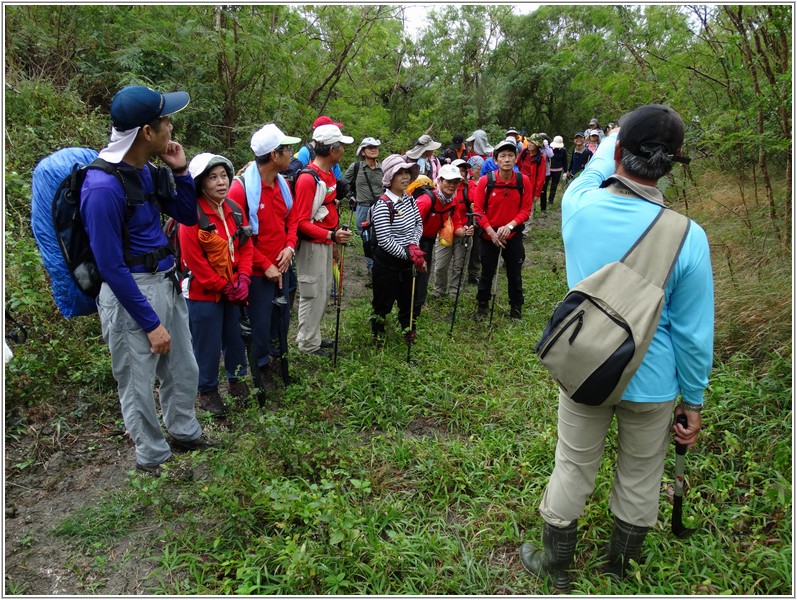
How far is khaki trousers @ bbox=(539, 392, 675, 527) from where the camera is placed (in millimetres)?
2342

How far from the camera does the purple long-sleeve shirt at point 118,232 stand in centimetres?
281

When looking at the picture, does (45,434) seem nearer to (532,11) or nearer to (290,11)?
(290,11)

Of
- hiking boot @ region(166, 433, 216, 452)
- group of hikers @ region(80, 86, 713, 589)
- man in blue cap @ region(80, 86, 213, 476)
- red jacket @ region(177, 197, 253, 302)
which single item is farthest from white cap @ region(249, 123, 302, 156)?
hiking boot @ region(166, 433, 216, 452)

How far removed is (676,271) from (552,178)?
12.8 metres

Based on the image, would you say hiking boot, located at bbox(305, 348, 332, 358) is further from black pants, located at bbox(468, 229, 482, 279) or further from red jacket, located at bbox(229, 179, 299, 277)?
black pants, located at bbox(468, 229, 482, 279)

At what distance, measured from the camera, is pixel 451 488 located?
11.5 feet

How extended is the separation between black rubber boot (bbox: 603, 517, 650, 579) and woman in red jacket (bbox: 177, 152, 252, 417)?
9.46 ft

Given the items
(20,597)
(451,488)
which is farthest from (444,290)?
(20,597)

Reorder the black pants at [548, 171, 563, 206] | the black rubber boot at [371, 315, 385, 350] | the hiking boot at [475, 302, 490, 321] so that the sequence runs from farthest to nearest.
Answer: the black pants at [548, 171, 563, 206], the hiking boot at [475, 302, 490, 321], the black rubber boot at [371, 315, 385, 350]

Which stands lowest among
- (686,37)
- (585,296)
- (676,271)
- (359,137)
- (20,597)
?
(20,597)

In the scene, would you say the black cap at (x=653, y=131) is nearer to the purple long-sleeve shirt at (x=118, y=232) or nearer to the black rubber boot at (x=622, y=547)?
the black rubber boot at (x=622, y=547)

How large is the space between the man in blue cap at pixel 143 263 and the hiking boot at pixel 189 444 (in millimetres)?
81

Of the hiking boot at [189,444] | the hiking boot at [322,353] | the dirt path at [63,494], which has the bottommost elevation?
the dirt path at [63,494]

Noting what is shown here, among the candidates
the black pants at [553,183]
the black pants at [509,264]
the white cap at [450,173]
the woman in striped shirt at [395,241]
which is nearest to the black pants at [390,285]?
the woman in striped shirt at [395,241]
